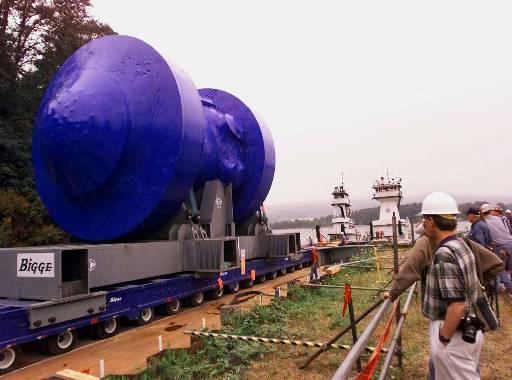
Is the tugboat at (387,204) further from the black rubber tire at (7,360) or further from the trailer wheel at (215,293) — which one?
the black rubber tire at (7,360)

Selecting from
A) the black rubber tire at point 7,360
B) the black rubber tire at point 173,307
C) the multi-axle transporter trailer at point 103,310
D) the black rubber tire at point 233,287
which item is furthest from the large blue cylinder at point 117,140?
the black rubber tire at point 7,360

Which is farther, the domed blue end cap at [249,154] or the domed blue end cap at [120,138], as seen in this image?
the domed blue end cap at [249,154]

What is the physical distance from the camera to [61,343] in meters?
6.51

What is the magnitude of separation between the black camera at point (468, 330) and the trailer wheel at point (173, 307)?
684cm

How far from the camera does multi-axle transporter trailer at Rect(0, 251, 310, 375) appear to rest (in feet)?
18.9

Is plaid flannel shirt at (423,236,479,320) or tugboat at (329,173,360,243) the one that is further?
tugboat at (329,173,360,243)

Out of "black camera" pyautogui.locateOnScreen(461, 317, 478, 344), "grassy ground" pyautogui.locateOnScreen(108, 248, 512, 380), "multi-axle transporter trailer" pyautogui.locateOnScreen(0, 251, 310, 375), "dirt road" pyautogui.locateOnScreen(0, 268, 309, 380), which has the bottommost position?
"dirt road" pyautogui.locateOnScreen(0, 268, 309, 380)

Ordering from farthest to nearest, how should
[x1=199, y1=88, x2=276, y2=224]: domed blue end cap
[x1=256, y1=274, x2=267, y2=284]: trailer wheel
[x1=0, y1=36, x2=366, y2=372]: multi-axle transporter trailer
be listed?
[x1=199, y1=88, x2=276, y2=224]: domed blue end cap → [x1=256, y1=274, x2=267, y2=284]: trailer wheel → [x1=0, y1=36, x2=366, y2=372]: multi-axle transporter trailer

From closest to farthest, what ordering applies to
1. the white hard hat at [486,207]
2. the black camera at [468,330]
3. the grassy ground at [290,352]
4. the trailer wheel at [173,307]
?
1. the black camera at [468,330]
2. the grassy ground at [290,352]
3. the white hard hat at [486,207]
4. the trailer wheel at [173,307]

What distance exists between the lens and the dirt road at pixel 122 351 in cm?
572

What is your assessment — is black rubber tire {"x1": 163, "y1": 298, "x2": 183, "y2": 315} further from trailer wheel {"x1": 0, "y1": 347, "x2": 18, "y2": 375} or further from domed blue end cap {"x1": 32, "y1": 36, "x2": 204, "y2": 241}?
trailer wheel {"x1": 0, "y1": 347, "x2": 18, "y2": 375}

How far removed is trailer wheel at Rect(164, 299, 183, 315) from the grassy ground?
1965 mm

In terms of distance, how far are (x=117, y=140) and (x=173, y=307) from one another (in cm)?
344


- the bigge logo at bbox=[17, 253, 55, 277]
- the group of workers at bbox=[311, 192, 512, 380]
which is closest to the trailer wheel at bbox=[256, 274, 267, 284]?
the bigge logo at bbox=[17, 253, 55, 277]
